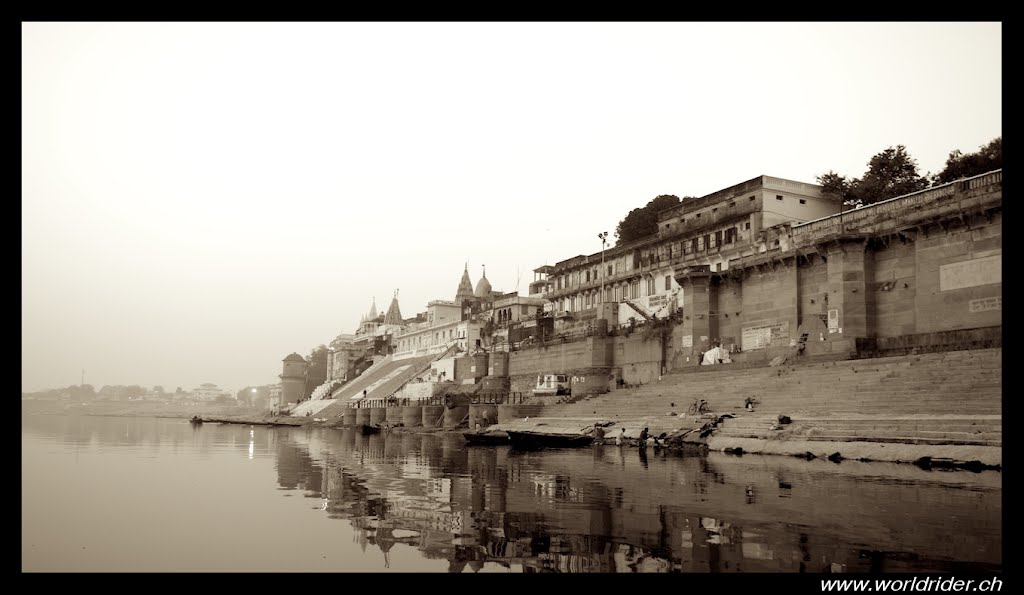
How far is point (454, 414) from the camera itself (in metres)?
49.1

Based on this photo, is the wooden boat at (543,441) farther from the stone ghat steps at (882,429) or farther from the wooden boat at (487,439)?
the stone ghat steps at (882,429)

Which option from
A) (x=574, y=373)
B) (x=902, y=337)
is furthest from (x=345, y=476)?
(x=574, y=373)

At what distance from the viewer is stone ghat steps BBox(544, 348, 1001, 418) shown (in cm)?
2159

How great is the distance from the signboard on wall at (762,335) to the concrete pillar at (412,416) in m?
23.7

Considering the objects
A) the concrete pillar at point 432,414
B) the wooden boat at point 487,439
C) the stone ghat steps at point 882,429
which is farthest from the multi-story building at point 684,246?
the wooden boat at point 487,439

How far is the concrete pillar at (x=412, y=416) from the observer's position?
5341 cm

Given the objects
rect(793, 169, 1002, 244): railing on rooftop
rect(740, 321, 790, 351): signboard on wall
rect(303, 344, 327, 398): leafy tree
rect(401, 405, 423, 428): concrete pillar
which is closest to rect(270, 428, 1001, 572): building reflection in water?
rect(793, 169, 1002, 244): railing on rooftop

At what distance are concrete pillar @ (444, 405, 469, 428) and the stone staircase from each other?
15.9m

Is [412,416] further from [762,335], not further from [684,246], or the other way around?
[762,335]

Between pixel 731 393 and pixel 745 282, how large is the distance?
423 inches

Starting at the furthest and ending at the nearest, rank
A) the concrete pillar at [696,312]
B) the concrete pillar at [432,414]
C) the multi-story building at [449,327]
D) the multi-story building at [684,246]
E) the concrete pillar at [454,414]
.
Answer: the multi-story building at [449,327] < the concrete pillar at [432,414] < the concrete pillar at [454,414] < the multi-story building at [684,246] < the concrete pillar at [696,312]

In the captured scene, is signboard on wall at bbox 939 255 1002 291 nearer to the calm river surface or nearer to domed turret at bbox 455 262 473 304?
the calm river surface
